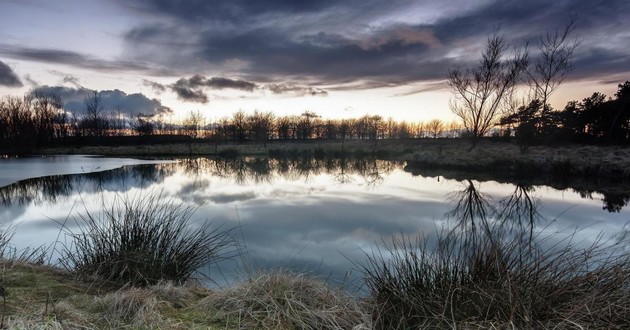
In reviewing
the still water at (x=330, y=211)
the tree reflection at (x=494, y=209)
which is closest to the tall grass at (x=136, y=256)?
the still water at (x=330, y=211)

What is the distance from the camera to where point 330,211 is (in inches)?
463

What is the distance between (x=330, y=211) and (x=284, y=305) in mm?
8300

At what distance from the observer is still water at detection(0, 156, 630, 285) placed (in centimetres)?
719

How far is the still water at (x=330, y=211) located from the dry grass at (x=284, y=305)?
3.02ft

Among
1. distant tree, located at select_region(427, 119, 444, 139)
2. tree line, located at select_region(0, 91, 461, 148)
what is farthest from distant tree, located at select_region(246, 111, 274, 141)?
distant tree, located at select_region(427, 119, 444, 139)

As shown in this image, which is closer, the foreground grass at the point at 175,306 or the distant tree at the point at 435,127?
the foreground grass at the point at 175,306

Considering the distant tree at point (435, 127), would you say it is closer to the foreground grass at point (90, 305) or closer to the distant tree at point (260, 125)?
the distant tree at point (260, 125)

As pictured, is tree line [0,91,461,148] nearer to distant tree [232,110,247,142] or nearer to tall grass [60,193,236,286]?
distant tree [232,110,247,142]

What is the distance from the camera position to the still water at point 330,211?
23.6 ft

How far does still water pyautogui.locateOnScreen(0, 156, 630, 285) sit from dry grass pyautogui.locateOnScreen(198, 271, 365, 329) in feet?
3.02

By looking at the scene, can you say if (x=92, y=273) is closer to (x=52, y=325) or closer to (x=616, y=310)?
(x=52, y=325)

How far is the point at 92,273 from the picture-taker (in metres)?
4.61

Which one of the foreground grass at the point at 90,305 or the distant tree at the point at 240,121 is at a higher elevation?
the distant tree at the point at 240,121

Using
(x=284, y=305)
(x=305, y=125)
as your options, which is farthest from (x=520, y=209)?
(x=305, y=125)
